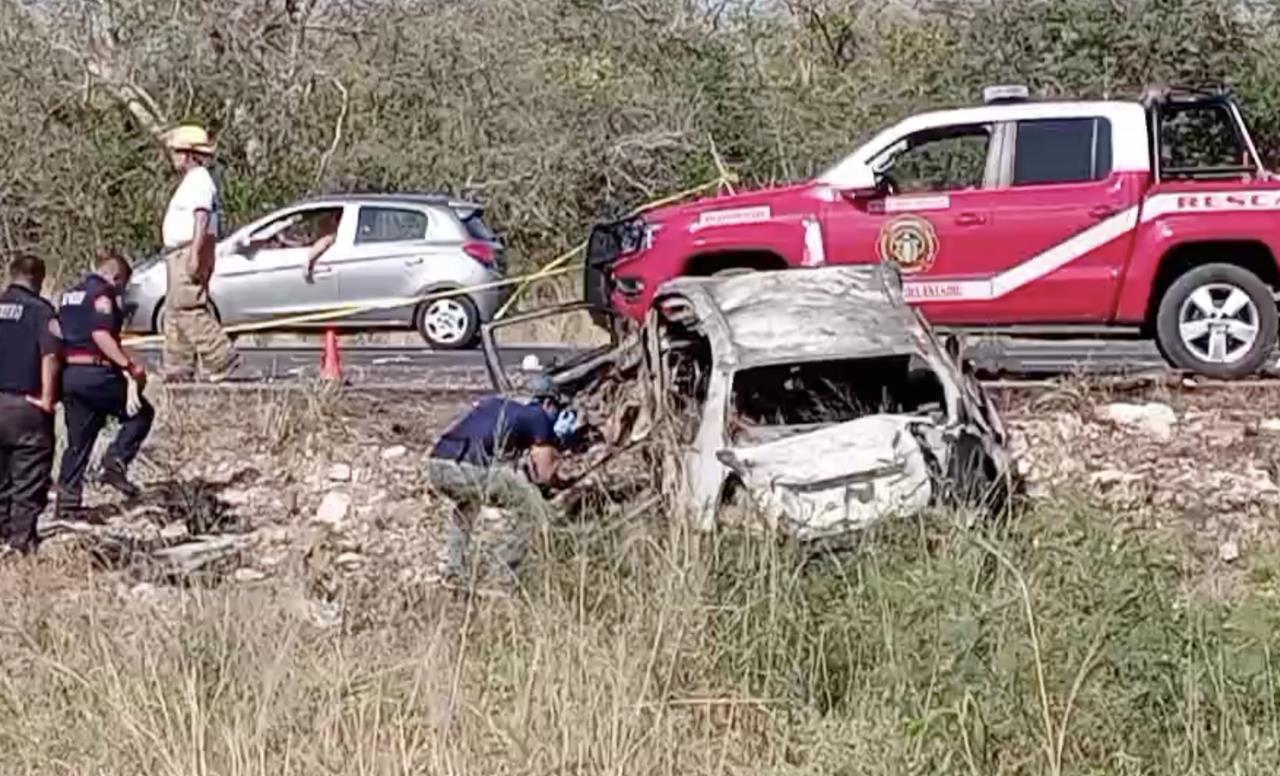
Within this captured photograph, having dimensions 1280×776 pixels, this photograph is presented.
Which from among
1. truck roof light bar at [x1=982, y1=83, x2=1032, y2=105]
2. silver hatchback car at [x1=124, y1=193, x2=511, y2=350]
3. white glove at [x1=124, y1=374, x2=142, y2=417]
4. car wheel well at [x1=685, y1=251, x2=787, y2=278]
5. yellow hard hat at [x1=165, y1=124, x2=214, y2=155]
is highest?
yellow hard hat at [x1=165, y1=124, x2=214, y2=155]

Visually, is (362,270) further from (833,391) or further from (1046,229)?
(833,391)

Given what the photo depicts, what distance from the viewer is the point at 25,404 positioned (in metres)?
11.0

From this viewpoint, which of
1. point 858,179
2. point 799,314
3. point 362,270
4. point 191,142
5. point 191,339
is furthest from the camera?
point 362,270

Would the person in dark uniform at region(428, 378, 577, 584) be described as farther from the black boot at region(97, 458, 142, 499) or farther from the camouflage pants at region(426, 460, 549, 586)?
the black boot at region(97, 458, 142, 499)

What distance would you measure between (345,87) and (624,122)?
3.95 metres

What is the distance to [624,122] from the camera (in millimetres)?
29422

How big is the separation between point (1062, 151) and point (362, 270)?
8687 millimetres

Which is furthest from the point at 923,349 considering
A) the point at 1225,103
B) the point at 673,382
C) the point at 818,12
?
the point at 818,12

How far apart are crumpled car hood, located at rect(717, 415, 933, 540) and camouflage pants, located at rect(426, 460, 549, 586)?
101 cm

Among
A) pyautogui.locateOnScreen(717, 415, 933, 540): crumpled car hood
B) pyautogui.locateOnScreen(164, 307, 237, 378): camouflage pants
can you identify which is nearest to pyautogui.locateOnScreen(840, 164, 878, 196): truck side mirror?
pyautogui.locateOnScreen(164, 307, 237, 378): camouflage pants

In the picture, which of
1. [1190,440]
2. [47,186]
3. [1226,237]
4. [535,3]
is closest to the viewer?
[1190,440]

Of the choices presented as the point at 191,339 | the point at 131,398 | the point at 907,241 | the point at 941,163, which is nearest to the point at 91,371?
the point at 131,398

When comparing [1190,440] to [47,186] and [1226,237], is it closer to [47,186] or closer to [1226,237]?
[1226,237]

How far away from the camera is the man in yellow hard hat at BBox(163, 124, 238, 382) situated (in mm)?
14992
